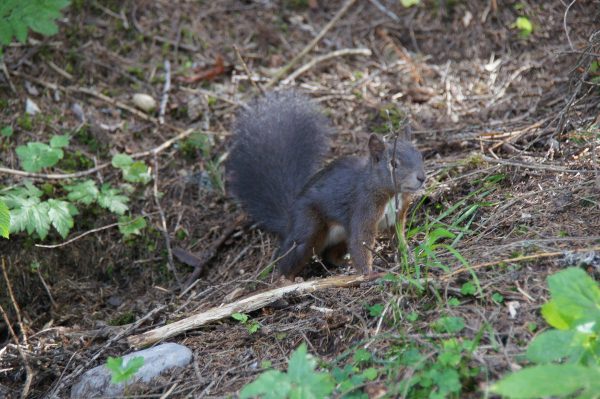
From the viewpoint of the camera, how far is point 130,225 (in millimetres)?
4383

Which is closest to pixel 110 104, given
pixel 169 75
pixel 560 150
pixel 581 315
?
pixel 169 75

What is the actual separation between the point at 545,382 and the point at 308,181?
8.31ft

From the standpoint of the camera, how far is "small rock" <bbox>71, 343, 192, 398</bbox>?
294 cm

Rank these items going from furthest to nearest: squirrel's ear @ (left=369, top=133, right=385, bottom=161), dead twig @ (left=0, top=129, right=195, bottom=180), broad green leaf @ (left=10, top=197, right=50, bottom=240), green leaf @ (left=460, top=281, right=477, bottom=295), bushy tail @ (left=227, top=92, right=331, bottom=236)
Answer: dead twig @ (left=0, top=129, right=195, bottom=180), bushy tail @ (left=227, top=92, right=331, bottom=236), broad green leaf @ (left=10, top=197, right=50, bottom=240), squirrel's ear @ (left=369, top=133, right=385, bottom=161), green leaf @ (left=460, top=281, right=477, bottom=295)

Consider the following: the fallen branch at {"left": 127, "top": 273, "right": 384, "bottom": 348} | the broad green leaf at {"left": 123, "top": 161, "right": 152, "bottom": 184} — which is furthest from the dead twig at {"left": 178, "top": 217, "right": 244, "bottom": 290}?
the fallen branch at {"left": 127, "top": 273, "right": 384, "bottom": 348}

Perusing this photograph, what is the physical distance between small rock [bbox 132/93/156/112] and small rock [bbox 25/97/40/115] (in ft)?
2.24

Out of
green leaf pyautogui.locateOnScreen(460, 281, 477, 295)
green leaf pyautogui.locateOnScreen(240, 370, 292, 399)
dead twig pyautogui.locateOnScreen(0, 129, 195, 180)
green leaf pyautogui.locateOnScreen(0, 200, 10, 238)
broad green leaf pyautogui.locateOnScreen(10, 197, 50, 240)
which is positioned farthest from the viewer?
dead twig pyautogui.locateOnScreen(0, 129, 195, 180)

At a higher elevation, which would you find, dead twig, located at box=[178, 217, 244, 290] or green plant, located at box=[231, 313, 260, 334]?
green plant, located at box=[231, 313, 260, 334]

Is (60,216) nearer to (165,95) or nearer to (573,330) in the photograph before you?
(165,95)

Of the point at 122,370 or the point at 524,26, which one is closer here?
the point at 122,370

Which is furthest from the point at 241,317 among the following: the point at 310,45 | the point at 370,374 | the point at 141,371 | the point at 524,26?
the point at 524,26

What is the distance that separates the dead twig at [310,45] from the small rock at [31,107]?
167 cm

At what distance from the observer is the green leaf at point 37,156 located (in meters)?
4.25

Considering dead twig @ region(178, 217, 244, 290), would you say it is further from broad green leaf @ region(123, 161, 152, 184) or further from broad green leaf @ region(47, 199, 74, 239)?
broad green leaf @ region(47, 199, 74, 239)
